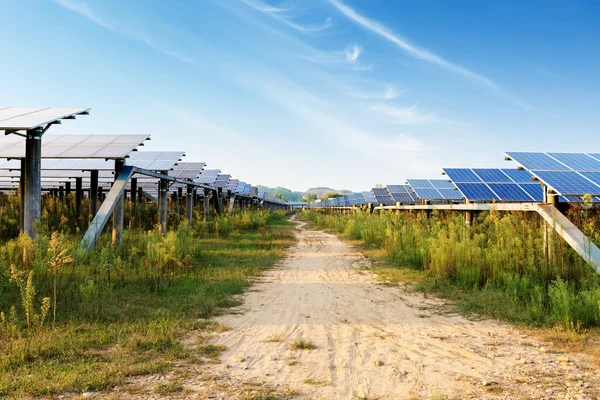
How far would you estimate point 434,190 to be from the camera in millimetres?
22125

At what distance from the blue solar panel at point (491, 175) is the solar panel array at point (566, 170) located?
363cm

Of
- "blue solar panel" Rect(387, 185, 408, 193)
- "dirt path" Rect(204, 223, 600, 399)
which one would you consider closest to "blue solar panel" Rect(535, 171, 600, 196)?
"dirt path" Rect(204, 223, 600, 399)

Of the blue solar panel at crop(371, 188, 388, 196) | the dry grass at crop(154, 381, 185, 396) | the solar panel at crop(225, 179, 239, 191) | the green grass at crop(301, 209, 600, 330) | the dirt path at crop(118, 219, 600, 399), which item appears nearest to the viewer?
the dry grass at crop(154, 381, 185, 396)

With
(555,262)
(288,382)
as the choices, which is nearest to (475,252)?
(555,262)

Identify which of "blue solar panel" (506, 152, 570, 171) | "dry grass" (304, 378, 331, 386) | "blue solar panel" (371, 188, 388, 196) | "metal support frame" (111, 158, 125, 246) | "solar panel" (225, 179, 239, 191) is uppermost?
"solar panel" (225, 179, 239, 191)

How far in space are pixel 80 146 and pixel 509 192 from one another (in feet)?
44.8

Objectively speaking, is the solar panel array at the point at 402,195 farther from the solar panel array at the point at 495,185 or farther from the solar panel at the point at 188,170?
the solar panel at the point at 188,170

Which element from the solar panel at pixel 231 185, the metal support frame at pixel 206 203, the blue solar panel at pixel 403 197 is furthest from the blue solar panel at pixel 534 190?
the solar panel at pixel 231 185

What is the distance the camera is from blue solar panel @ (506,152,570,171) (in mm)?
8867

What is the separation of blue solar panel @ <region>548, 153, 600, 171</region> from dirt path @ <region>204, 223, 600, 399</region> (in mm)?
5532

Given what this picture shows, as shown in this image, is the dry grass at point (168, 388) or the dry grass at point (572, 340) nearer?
the dry grass at point (168, 388)

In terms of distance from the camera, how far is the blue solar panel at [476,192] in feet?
39.0

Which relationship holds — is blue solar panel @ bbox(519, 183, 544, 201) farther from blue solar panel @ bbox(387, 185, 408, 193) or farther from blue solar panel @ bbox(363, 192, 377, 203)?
blue solar panel @ bbox(363, 192, 377, 203)

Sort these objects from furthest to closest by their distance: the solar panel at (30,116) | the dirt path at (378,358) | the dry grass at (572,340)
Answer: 1. the solar panel at (30,116)
2. the dry grass at (572,340)
3. the dirt path at (378,358)
